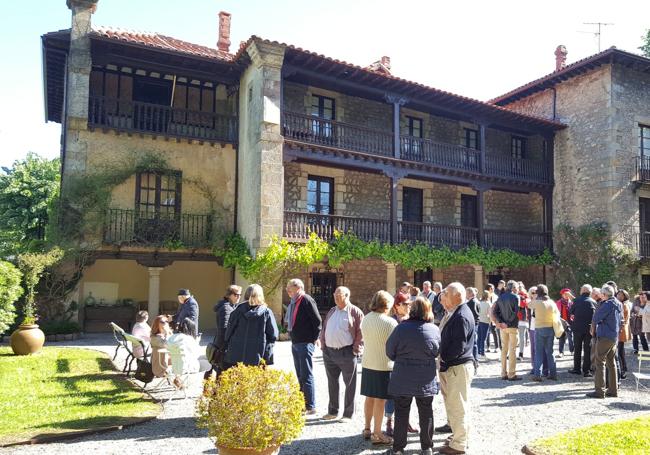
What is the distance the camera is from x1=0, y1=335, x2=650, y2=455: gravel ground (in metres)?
5.06

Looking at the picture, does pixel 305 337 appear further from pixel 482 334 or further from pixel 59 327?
pixel 59 327

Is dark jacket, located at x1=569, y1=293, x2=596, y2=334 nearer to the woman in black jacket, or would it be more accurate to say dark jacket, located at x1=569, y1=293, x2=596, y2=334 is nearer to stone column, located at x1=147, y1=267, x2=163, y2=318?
the woman in black jacket

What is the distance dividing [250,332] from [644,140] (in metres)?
19.7

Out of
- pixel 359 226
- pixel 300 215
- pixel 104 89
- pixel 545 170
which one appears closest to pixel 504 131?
pixel 545 170

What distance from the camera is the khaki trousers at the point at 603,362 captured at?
746 cm

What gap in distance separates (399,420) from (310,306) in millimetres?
1983

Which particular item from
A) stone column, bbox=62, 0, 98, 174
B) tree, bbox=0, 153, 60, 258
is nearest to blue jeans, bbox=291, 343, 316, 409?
stone column, bbox=62, 0, 98, 174

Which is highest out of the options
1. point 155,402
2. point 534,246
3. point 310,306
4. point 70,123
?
point 70,123

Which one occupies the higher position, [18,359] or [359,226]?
[359,226]

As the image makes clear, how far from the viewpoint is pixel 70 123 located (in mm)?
14164

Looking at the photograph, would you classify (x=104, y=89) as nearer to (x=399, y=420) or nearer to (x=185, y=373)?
(x=185, y=373)

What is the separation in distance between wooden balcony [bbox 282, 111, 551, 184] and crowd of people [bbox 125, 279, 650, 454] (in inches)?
331

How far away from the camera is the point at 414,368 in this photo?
473 cm

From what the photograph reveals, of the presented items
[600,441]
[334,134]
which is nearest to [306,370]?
[600,441]
